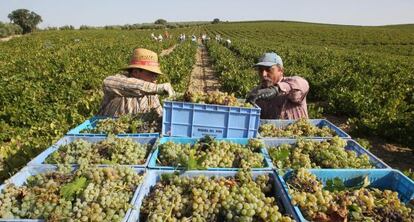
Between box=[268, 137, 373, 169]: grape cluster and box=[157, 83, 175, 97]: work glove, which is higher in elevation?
box=[157, 83, 175, 97]: work glove

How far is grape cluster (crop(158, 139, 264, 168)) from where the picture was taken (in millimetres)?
3193

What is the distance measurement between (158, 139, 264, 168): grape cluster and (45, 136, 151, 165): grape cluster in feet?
0.78

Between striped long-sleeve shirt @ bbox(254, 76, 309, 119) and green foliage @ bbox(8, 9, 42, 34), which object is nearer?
striped long-sleeve shirt @ bbox(254, 76, 309, 119)

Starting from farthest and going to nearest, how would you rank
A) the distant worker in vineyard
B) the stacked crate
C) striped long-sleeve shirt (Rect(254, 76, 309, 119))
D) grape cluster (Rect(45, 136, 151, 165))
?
1. striped long-sleeve shirt (Rect(254, 76, 309, 119))
2. the distant worker in vineyard
3. grape cluster (Rect(45, 136, 151, 165))
4. the stacked crate

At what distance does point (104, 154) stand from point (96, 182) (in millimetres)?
707

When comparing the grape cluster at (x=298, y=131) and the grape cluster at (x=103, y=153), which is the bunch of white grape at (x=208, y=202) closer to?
the grape cluster at (x=103, y=153)

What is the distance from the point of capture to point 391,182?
3.19m

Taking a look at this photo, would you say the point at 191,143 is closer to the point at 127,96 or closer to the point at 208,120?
the point at 208,120

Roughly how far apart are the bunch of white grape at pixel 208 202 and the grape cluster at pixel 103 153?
496 millimetres

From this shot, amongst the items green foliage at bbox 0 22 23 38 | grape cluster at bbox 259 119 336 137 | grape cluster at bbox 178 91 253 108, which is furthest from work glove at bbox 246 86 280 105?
green foliage at bbox 0 22 23 38

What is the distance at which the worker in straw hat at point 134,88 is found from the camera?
447 cm

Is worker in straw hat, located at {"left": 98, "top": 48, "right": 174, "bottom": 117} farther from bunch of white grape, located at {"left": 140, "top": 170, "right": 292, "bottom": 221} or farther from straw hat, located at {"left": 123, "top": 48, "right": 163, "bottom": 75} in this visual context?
bunch of white grape, located at {"left": 140, "top": 170, "right": 292, "bottom": 221}

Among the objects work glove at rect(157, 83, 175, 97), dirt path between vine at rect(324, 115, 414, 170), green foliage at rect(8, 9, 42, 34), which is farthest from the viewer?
green foliage at rect(8, 9, 42, 34)

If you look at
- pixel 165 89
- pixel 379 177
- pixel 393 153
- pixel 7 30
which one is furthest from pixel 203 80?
pixel 7 30
